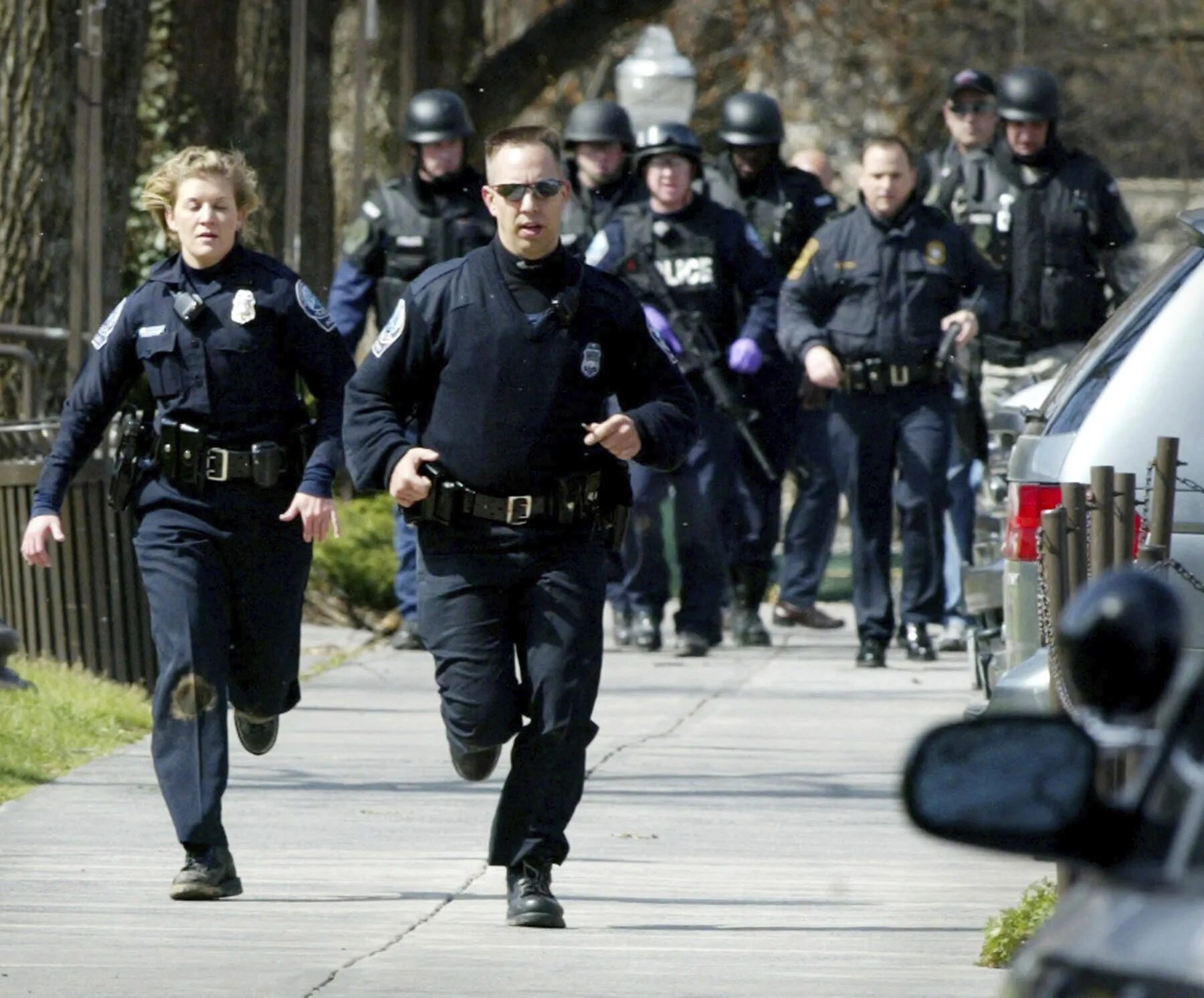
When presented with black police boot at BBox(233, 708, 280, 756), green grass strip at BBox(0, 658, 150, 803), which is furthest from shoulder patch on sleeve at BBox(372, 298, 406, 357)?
green grass strip at BBox(0, 658, 150, 803)

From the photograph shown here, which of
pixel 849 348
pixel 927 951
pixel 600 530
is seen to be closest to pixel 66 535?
pixel 849 348

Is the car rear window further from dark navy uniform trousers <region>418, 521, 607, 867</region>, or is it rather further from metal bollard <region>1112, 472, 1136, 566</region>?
dark navy uniform trousers <region>418, 521, 607, 867</region>

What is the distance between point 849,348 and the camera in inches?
497

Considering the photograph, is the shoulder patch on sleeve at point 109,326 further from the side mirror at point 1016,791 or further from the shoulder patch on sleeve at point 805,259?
the shoulder patch on sleeve at point 805,259

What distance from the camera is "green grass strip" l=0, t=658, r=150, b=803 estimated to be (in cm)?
914

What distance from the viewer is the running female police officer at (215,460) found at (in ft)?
23.1

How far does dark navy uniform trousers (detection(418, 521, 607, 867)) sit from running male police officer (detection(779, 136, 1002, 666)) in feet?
19.1

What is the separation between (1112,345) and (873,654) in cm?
630

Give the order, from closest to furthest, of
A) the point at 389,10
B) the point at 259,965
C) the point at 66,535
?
1. the point at 259,965
2. the point at 66,535
3. the point at 389,10

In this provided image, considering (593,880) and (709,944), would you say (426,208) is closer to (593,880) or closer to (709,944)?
(593,880)

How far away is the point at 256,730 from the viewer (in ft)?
24.6

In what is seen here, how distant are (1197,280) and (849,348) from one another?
20.3 ft

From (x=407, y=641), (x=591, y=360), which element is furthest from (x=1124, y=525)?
(x=407, y=641)

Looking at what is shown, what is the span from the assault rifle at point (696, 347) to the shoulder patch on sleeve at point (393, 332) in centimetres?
647
